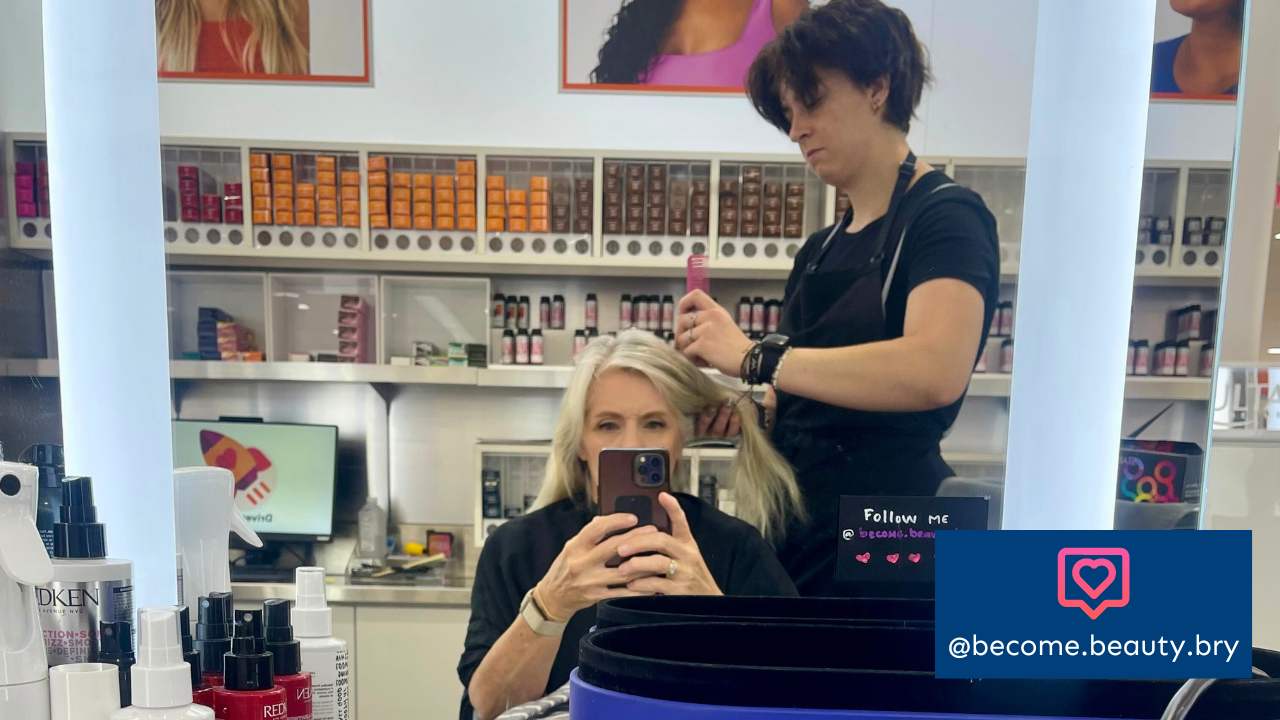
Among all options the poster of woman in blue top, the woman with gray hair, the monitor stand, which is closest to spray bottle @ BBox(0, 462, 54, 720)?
the monitor stand

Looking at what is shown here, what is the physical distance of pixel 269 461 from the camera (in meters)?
0.88

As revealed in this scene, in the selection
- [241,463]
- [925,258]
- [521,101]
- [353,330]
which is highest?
[521,101]

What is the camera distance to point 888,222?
0.84m

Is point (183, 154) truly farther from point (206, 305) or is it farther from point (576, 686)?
point (576, 686)

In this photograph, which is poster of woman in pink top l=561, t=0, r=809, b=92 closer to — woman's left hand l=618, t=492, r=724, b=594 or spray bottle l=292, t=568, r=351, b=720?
woman's left hand l=618, t=492, r=724, b=594

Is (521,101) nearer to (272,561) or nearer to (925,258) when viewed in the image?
(925,258)

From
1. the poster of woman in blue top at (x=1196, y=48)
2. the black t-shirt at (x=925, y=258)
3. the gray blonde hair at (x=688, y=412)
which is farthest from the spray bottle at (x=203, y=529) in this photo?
the poster of woman in blue top at (x=1196, y=48)

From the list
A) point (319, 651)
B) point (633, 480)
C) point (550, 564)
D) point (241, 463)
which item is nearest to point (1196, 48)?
point (633, 480)

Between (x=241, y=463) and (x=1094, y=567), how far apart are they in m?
1.00

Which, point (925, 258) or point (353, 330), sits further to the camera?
point (353, 330)

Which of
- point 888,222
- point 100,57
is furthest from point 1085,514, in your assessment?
point 100,57

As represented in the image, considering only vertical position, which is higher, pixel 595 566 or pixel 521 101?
pixel 521 101

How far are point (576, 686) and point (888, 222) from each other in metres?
0.64

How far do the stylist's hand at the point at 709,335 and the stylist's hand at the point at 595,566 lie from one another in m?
0.23
